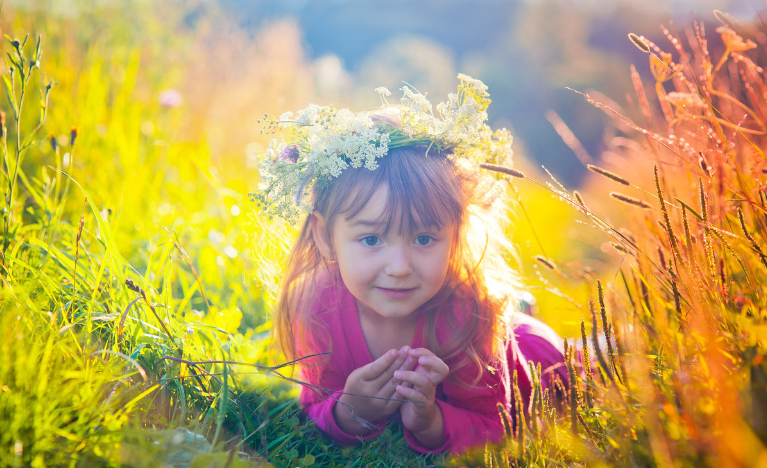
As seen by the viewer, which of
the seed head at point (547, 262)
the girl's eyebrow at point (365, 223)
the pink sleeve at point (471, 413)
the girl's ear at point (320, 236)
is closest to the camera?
the seed head at point (547, 262)

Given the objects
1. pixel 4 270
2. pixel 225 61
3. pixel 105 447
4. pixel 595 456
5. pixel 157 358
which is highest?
pixel 225 61

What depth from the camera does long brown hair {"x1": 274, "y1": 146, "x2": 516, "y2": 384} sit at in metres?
1.68

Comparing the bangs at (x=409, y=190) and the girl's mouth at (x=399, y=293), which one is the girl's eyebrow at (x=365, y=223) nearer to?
the bangs at (x=409, y=190)

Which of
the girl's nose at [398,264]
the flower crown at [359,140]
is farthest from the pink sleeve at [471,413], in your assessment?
the flower crown at [359,140]

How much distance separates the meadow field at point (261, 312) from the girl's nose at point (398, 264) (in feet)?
1.45

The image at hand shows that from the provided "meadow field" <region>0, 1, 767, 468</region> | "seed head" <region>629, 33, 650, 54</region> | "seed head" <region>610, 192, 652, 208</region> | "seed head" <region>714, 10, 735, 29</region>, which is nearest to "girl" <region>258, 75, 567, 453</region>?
"meadow field" <region>0, 1, 767, 468</region>

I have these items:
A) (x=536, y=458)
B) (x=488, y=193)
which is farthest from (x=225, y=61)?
(x=536, y=458)

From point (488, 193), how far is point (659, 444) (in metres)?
1.20

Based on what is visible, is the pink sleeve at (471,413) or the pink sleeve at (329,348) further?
the pink sleeve at (329,348)

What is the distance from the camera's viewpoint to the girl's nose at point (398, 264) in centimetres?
160

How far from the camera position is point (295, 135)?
1.88 m

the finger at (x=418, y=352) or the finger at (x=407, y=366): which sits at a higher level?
the finger at (x=418, y=352)

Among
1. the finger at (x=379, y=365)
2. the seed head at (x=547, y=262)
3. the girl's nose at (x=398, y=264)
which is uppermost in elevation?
the seed head at (x=547, y=262)

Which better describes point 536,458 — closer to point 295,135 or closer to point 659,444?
point 659,444
